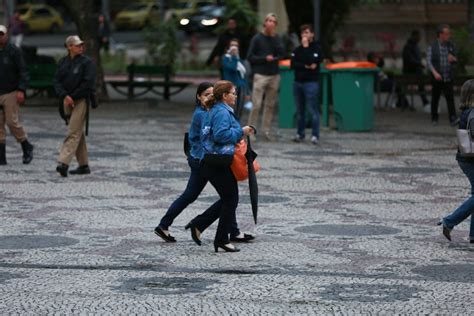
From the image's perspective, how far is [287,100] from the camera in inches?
936

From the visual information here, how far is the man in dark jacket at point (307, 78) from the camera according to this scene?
21016mm

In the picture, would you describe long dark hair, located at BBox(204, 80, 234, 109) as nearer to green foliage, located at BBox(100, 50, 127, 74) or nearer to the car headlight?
green foliage, located at BBox(100, 50, 127, 74)

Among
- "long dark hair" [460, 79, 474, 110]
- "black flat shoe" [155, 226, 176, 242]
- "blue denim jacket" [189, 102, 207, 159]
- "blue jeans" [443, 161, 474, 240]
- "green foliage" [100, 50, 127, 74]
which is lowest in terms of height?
"green foliage" [100, 50, 127, 74]

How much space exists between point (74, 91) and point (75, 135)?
1.77ft

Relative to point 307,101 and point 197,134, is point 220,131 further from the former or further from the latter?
point 307,101

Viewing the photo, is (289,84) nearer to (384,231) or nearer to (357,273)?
(384,231)

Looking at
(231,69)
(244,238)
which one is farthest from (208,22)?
(244,238)

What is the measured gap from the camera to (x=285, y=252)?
11.5m

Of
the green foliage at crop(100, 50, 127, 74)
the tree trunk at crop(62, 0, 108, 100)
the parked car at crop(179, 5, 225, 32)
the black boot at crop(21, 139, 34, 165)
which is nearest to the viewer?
the black boot at crop(21, 139, 34, 165)

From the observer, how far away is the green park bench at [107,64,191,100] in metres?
30.3

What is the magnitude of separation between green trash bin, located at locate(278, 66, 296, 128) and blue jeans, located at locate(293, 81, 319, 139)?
2167 mm

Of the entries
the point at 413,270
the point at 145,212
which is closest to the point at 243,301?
the point at 413,270

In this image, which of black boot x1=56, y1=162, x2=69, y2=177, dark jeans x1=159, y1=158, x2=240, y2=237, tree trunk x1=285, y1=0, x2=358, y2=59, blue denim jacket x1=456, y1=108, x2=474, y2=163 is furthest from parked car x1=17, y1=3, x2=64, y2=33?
blue denim jacket x1=456, y1=108, x2=474, y2=163

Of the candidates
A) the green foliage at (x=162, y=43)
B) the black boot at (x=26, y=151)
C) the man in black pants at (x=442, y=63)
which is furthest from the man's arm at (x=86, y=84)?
the green foliage at (x=162, y=43)
